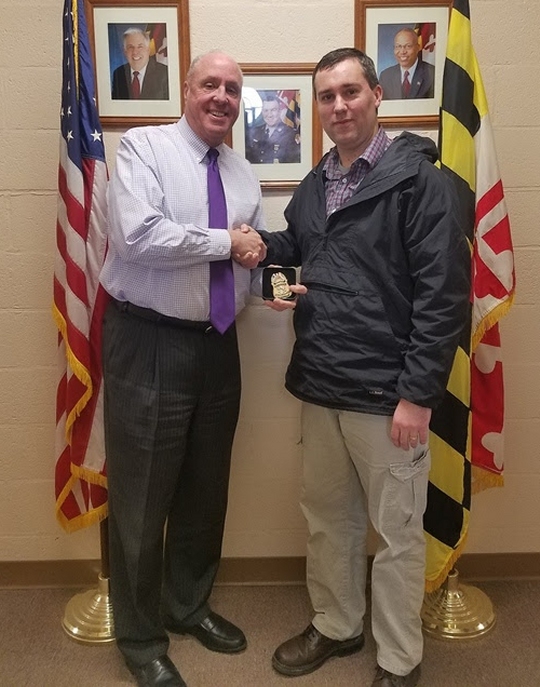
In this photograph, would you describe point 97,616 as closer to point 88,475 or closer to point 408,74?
point 88,475

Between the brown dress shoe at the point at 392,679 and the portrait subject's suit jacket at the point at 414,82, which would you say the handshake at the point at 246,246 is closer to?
the portrait subject's suit jacket at the point at 414,82

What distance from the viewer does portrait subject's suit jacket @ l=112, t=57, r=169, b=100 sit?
6.57 feet

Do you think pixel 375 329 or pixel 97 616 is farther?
pixel 97 616

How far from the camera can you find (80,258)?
6.22 ft

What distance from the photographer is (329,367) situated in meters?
1.70

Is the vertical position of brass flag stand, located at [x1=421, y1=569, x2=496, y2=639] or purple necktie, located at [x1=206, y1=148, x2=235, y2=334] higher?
purple necktie, located at [x1=206, y1=148, x2=235, y2=334]

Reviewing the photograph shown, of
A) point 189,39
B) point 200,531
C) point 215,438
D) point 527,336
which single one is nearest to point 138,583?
point 200,531

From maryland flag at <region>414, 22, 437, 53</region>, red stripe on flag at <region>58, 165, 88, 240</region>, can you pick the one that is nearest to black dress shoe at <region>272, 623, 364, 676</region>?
red stripe on flag at <region>58, 165, 88, 240</region>

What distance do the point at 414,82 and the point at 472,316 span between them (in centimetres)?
76

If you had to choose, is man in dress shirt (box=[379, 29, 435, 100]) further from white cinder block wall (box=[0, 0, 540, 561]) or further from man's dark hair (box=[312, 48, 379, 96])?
man's dark hair (box=[312, 48, 379, 96])

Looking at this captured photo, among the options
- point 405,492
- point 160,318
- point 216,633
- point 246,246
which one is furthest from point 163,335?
point 216,633

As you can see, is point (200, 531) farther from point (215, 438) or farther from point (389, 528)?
point (389, 528)

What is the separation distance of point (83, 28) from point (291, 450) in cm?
147

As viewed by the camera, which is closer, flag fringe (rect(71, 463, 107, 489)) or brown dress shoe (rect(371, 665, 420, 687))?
brown dress shoe (rect(371, 665, 420, 687))
